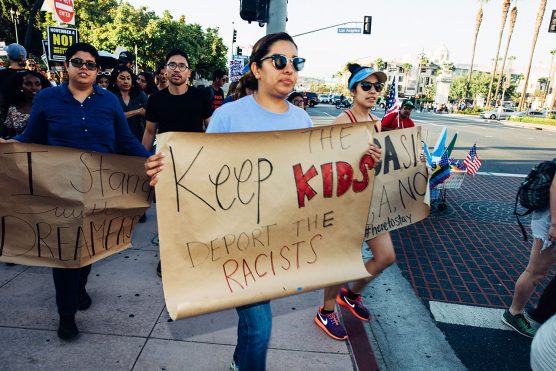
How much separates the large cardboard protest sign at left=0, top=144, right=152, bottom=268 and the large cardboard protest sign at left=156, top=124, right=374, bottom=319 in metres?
0.89

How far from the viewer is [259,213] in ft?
6.21

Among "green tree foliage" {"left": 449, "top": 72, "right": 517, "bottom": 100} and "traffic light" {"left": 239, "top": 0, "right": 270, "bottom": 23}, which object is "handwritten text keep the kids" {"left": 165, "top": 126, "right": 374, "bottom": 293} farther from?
"green tree foliage" {"left": 449, "top": 72, "right": 517, "bottom": 100}

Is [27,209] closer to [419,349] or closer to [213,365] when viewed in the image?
[213,365]

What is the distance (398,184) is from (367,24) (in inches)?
957

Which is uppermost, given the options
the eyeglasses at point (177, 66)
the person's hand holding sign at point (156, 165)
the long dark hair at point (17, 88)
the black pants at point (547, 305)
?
the eyeglasses at point (177, 66)

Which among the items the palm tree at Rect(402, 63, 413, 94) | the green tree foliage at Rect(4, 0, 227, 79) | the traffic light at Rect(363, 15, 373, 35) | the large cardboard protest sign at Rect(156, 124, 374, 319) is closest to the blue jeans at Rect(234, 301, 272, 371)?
the large cardboard protest sign at Rect(156, 124, 374, 319)

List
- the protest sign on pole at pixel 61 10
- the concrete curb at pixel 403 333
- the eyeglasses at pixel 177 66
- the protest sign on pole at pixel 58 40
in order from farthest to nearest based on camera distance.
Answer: the protest sign on pole at pixel 61 10 < the protest sign on pole at pixel 58 40 < the eyeglasses at pixel 177 66 < the concrete curb at pixel 403 333

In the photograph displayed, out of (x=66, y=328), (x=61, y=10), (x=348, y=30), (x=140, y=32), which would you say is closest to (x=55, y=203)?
(x=66, y=328)

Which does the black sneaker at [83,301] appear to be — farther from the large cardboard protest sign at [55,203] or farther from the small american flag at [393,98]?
the small american flag at [393,98]

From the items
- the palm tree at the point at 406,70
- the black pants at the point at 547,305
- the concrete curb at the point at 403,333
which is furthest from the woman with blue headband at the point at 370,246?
the palm tree at the point at 406,70

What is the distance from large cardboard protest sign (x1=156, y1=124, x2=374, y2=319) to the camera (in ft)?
5.76

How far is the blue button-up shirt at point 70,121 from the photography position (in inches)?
101

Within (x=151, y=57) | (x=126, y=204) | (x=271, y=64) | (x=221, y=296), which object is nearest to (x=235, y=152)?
(x=271, y=64)

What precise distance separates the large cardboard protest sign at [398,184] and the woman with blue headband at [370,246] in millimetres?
129
